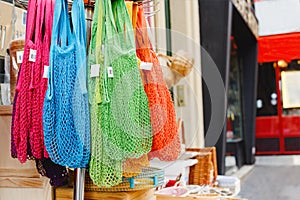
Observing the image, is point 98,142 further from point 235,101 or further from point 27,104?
point 235,101

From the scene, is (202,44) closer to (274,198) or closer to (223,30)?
(223,30)

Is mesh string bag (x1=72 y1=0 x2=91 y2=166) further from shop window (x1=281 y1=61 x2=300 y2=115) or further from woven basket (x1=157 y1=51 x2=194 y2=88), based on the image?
shop window (x1=281 y1=61 x2=300 y2=115)

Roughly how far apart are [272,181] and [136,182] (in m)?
4.34

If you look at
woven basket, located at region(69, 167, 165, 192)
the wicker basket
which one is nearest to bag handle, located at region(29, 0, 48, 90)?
woven basket, located at region(69, 167, 165, 192)

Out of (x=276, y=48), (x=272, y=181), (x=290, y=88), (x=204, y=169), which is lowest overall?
(x=272, y=181)

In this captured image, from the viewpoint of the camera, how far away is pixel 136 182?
1169 millimetres

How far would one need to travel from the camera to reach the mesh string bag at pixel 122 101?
1.03m

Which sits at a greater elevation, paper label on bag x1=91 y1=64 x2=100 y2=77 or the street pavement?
paper label on bag x1=91 y1=64 x2=100 y2=77

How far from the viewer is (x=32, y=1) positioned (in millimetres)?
1110

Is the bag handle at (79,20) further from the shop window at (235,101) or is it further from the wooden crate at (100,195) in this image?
the shop window at (235,101)

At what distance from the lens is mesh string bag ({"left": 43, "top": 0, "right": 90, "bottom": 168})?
102 centimetres

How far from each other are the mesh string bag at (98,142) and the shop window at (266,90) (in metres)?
6.80

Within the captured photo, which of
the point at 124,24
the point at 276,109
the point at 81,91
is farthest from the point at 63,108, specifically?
the point at 276,109

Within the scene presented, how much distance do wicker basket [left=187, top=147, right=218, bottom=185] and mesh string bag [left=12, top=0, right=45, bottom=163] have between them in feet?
4.72
